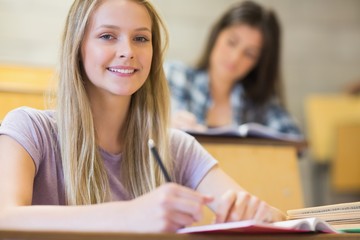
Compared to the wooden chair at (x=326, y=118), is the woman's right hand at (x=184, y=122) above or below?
below

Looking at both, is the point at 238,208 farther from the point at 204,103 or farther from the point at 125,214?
the point at 204,103

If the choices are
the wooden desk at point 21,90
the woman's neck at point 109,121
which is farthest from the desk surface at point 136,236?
the wooden desk at point 21,90

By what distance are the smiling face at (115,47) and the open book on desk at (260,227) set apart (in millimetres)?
491

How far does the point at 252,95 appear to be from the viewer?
2760mm

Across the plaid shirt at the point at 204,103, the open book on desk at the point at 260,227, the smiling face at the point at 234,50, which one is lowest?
the open book on desk at the point at 260,227

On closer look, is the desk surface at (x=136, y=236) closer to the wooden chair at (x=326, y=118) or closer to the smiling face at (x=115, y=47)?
the smiling face at (x=115, y=47)

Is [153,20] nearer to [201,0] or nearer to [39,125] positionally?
[39,125]

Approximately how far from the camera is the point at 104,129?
4.39ft

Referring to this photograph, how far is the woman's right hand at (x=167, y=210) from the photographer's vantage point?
84 cm

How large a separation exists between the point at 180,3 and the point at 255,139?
7.39 feet

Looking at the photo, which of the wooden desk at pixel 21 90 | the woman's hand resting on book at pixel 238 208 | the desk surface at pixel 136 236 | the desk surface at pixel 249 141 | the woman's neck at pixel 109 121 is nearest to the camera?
the desk surface at pixel 136 236

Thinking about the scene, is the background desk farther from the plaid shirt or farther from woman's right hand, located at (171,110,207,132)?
the plaid shirt

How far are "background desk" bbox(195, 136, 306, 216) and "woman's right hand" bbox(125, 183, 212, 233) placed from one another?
96 cm

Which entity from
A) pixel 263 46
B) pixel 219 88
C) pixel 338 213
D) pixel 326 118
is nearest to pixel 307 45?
pixel 326 118
